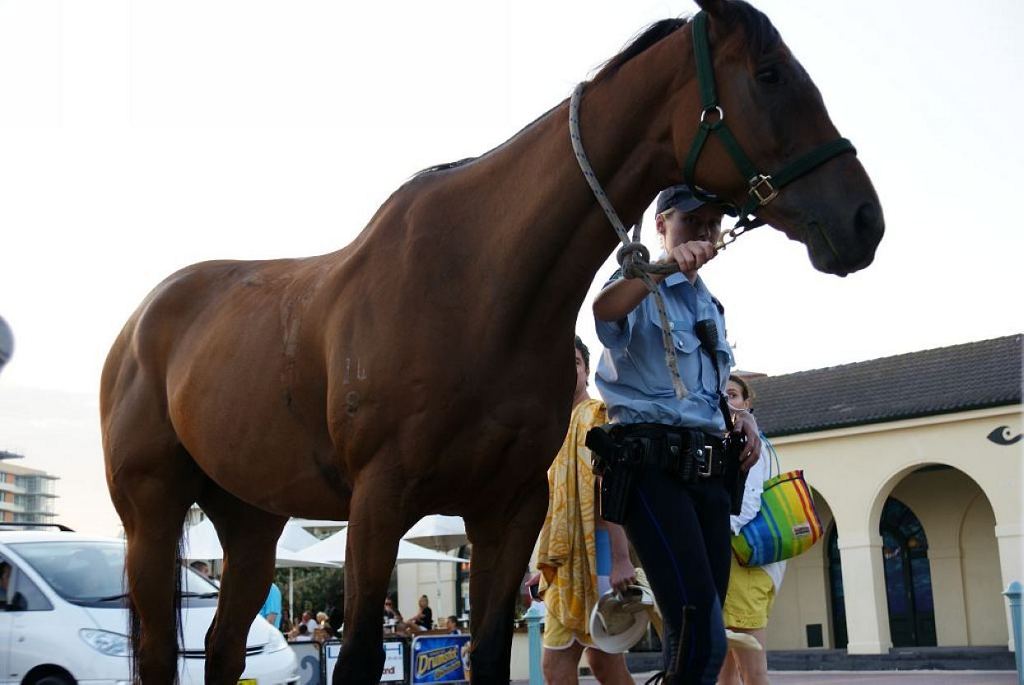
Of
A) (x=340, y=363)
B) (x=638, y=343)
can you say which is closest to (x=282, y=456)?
(x=340, y=363)

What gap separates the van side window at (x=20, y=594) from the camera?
30.8 feet

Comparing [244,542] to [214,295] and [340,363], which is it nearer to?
[214,295]

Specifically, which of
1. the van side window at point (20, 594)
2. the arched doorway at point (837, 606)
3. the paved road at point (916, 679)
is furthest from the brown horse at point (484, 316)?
the arched doorway at point (837, 606)

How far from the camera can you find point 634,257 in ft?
11.3

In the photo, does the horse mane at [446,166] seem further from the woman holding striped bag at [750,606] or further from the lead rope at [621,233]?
the woman holding striped bag at [750,606]

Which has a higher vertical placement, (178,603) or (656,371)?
(656,371)

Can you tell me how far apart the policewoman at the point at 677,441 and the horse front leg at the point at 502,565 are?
0.39 m

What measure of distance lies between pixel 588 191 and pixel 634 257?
241mm

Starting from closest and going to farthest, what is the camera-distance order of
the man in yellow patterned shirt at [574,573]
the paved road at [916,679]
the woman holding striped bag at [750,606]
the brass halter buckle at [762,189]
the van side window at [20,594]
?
the brass halter buckle at [762,189] < the man in yellow patterned shirt at [574,573] < the woman holding striped bag at [750,606] < the van side window at [20,594] < the paved road at [916,679]

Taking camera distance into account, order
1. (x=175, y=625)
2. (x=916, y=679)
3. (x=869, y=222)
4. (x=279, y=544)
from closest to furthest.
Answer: (x=869, y=222) < (x=175, y=625) < (x=916, y=679) < (x=279, y=544)

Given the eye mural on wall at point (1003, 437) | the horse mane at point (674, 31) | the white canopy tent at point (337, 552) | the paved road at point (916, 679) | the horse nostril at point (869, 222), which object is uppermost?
the eye mural on wall at point (1003, 437)

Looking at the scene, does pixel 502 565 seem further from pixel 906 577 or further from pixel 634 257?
pixel 906 577

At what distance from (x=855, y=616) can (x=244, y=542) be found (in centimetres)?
2691

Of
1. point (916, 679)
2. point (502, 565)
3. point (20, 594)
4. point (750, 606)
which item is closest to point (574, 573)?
point (750, 606)
